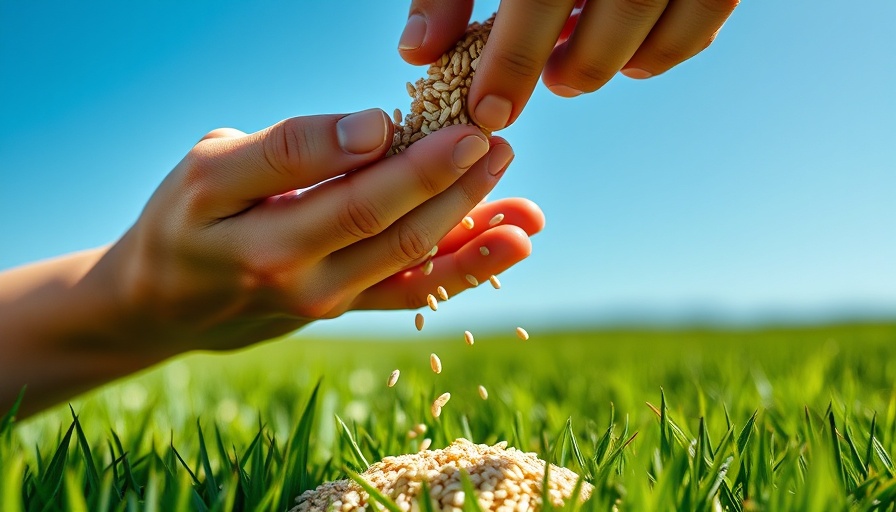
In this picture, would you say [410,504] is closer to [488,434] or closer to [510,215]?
[488,434]

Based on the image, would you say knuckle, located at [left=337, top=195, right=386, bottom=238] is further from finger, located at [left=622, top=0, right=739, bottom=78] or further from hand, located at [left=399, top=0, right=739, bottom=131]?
finger, located at [left=622, top=0, right=739, bottom=78]

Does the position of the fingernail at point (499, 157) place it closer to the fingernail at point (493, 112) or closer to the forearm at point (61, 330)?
the fingernail at point (493, 112)

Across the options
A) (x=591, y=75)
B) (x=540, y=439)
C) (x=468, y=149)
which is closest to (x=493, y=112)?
(x=468, y=149)

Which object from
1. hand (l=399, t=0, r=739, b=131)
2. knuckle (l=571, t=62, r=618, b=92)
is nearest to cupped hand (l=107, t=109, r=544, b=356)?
hand (l=399, t=0, r=739, b=131)

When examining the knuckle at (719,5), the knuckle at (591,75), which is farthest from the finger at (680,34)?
the knuckle at (591,75)

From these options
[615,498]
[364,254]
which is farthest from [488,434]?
[615,498]

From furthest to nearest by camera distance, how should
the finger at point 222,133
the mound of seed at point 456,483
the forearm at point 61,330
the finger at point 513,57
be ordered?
the forearm at point 61,330
the finger at point 222,133
the finger at point 513,57
the mound of seed at point 456,483
